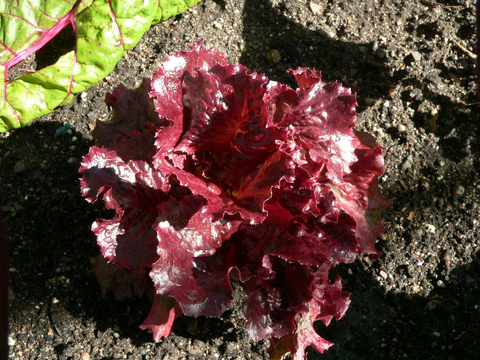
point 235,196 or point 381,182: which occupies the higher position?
point 235,196

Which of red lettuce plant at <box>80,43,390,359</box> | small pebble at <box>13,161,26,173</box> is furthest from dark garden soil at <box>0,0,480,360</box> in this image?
red lettuce plant at <box>80,43,390,359</box>

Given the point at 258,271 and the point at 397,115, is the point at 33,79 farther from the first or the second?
the point at 397,115

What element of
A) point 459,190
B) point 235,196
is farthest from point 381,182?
point 235,196

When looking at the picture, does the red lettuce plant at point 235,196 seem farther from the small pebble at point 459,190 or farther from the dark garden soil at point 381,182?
the small pebble at point 459,190

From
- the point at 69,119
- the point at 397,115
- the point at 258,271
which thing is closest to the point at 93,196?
the point at 258,271

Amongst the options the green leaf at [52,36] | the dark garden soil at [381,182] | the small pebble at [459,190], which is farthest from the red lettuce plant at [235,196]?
the small pebble at [459,190]

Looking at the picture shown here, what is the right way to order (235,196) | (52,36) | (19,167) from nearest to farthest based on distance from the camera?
(235,196), (19,167), (52,36)

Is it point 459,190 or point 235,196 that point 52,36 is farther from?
point 459,190
